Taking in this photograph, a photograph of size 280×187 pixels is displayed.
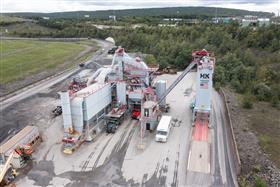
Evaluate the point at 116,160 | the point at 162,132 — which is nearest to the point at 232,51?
the point at 162,132

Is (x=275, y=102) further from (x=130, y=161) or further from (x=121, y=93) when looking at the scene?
(x=130, y=161)

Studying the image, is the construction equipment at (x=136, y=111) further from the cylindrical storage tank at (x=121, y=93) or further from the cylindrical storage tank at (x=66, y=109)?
the cylindrical storage tank at (x=66, y=109)

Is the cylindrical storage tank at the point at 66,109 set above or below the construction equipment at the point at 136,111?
above

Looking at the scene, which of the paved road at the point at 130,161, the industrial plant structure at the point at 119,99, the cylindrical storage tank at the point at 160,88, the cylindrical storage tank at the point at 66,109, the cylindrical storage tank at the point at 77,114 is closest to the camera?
the paved road at the point at 130,161

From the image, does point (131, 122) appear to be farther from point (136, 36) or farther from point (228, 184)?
point (136, 36)

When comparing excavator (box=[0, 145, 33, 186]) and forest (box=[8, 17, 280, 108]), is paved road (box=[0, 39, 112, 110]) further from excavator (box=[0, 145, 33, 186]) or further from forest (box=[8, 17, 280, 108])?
forest (box=[8, 17, 280, 108])

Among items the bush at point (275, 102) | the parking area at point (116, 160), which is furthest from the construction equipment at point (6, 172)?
the bush at point (275, 102)

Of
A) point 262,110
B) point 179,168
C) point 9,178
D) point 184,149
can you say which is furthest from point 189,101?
point 9,178
